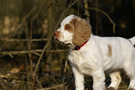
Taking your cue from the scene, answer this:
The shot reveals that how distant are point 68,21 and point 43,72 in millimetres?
2207

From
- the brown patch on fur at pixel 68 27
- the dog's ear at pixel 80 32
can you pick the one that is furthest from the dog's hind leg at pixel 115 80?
the brown patch on fur at pixel 68 27

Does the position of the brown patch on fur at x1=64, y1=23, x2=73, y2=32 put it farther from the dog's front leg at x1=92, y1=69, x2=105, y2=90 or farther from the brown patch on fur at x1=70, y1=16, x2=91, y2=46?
the dog's front leg at x1=92, y1=69, x2=105, y2=90

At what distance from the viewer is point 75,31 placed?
4.04 meters

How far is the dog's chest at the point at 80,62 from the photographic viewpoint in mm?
4086

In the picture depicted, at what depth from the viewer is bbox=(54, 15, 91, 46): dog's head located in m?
3.98

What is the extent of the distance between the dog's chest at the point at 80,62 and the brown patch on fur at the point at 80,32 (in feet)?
0.78

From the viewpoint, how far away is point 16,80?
5.54 meters

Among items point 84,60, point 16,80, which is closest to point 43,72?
point 16,80

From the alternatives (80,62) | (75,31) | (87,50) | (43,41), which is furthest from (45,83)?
(43,41)

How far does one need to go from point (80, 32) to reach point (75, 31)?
0.31 ft

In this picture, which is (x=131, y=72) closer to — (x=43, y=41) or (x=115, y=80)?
(x=115, y=80)

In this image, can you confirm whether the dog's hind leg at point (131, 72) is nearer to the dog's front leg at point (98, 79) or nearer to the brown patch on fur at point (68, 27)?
the dog's front leg at point (98, 79)

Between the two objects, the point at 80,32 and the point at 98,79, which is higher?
the point at 80,32

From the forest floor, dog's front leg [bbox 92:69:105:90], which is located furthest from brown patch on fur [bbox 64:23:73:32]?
the forest floor
